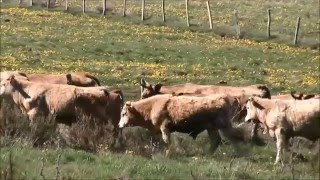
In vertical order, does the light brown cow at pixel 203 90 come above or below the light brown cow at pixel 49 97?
below

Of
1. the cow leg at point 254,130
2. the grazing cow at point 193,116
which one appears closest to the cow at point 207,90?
the cow leg at point 254,130

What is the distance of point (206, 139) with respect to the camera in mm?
16156

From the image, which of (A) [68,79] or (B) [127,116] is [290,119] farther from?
(A) [68,79]

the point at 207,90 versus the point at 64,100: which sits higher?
the point at 64,100

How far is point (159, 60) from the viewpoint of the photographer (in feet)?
105

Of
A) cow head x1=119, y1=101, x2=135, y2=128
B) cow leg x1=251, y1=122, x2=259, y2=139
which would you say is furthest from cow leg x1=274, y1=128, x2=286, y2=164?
cow head x1=119, y1=101, x2=135, y2=128

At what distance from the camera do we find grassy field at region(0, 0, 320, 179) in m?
11.4

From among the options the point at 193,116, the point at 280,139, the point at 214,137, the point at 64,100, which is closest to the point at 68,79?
the point at 64,100

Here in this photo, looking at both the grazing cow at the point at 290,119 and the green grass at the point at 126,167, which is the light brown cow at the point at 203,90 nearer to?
the grazing cow at the point at 290,119

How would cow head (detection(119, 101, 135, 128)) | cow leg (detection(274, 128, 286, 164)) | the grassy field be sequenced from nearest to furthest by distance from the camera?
the grassy field → cow leg (detection(274, 128, 286, 164)) → cow head (detection(119, 101, 135, 128))

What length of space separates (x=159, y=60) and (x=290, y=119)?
17.1 m

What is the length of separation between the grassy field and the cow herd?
0.47 m

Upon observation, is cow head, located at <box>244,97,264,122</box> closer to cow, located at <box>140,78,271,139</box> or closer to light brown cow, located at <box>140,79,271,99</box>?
cow, located at <box>140,78,271,139</box>

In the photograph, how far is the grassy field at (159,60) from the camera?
449 inches
